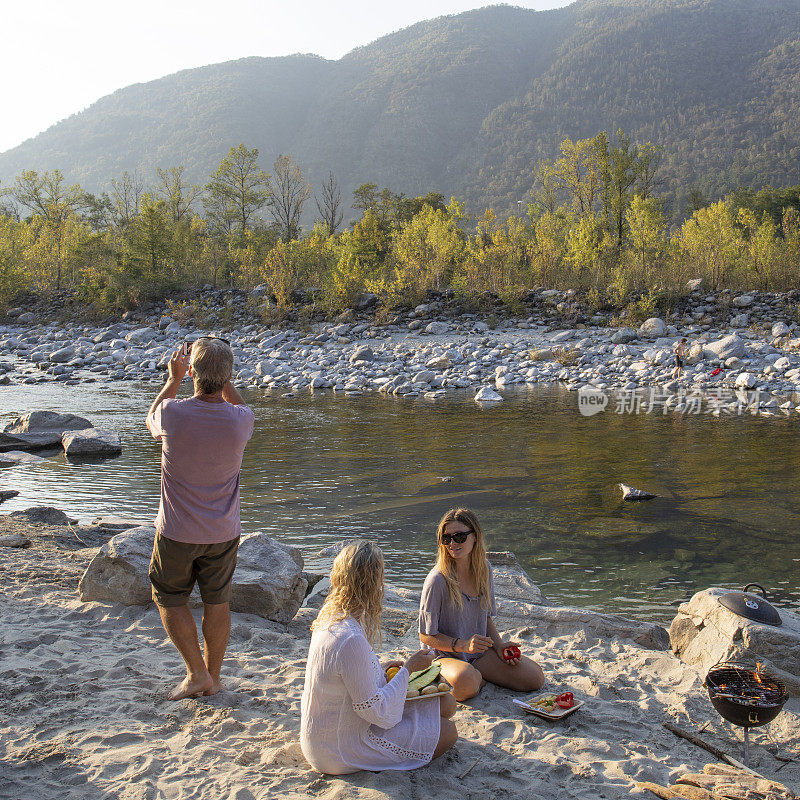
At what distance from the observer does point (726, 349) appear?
21062mm

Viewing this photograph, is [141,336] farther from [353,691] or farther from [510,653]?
[353,691]

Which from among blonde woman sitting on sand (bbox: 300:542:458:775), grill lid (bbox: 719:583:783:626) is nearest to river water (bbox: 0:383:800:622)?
grill lid (bbox: 719:583:783:626)

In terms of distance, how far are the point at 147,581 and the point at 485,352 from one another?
19913mm

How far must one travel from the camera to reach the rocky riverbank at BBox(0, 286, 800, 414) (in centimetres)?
1931

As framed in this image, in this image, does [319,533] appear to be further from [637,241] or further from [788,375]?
[637,241]

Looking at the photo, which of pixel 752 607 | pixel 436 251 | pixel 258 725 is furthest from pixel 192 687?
pixel 436 251

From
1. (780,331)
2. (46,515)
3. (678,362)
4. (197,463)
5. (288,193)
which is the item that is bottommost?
(678,362)

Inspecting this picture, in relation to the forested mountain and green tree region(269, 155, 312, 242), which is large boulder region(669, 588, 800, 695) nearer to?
green tree region(269, 155, 312, 242)

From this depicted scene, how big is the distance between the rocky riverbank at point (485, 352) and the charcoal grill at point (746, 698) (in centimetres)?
1305

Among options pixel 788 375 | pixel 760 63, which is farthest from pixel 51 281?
pixel 760 63

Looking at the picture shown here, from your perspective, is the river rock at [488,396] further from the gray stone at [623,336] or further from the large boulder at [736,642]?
the large boulder at [736,642]

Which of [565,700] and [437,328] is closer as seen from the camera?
[565,700]

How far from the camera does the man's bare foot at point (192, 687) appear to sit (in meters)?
3.42

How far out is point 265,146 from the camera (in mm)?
146125
